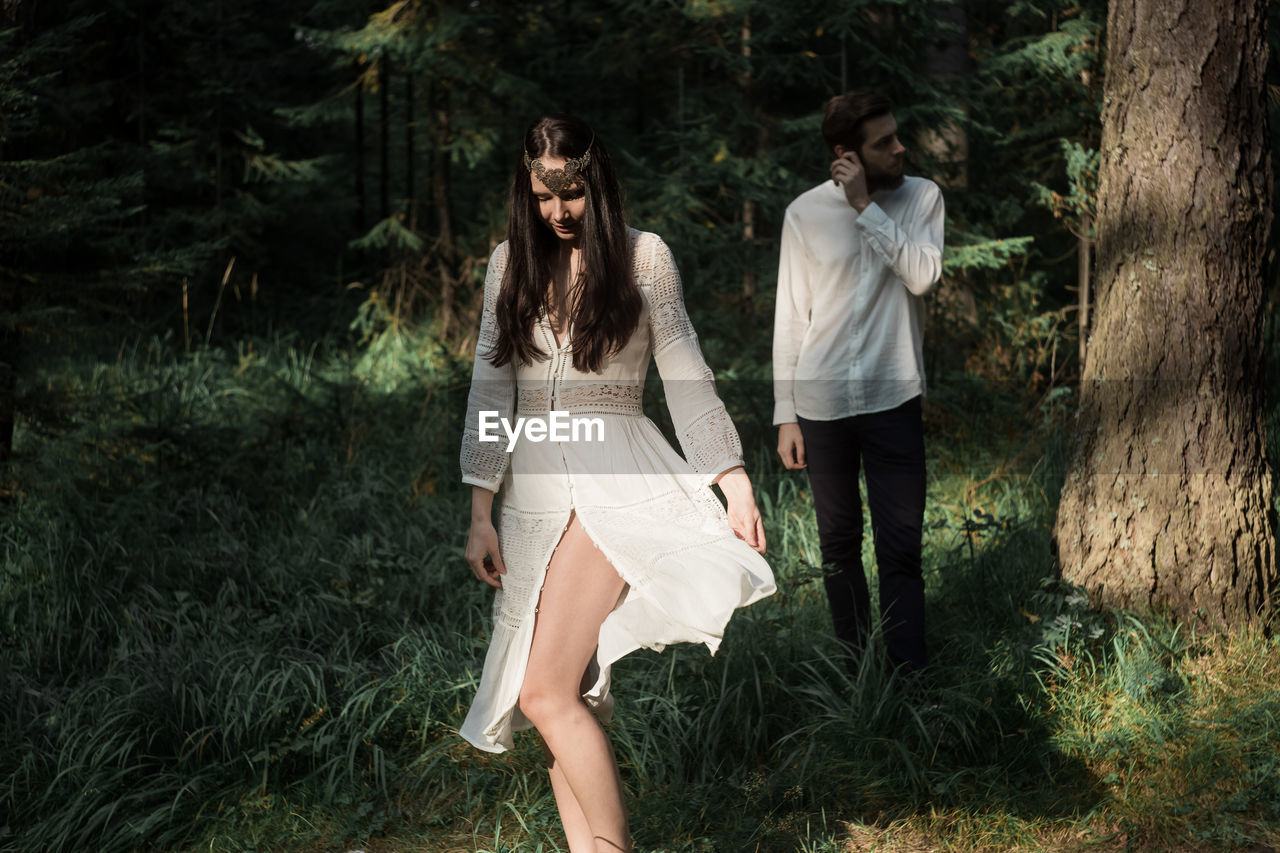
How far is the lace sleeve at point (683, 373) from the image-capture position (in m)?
2.74

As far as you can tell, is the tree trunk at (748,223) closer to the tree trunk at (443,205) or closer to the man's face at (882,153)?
the tree trunk at (443,205)

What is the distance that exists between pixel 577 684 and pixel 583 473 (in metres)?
0.50

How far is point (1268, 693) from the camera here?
4020 mm

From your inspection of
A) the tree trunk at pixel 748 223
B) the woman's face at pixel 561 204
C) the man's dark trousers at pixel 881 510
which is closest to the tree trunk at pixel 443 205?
the tree trunk at pixel 748 223

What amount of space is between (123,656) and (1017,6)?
711cm

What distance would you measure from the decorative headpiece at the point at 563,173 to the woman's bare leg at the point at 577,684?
0.80 meters

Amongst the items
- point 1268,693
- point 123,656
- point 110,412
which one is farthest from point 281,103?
point 1268,693

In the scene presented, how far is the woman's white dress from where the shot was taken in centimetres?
260

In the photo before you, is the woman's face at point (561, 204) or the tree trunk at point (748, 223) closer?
the woman's face at point (561, 204)

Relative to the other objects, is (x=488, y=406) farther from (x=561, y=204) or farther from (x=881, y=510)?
(x=881, y=510)

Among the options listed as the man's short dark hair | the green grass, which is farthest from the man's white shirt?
the green grass

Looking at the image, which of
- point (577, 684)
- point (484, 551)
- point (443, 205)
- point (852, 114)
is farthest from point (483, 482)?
point (443, 205)

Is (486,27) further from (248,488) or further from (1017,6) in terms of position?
(248,488)

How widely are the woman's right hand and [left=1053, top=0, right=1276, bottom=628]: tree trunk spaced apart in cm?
280
